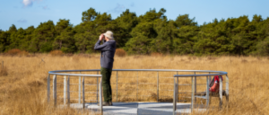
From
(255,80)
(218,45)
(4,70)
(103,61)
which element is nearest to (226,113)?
(103,61)

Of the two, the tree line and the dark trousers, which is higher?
the tree line

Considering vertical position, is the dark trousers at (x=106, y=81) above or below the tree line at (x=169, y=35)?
below

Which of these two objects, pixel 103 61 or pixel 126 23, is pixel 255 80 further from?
pixel 126 23

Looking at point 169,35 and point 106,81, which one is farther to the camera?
point 169,35

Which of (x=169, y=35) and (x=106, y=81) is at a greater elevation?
(x=169, y=35)

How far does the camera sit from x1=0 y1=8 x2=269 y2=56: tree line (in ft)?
129

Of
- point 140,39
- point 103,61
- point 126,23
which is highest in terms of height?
point 126,23

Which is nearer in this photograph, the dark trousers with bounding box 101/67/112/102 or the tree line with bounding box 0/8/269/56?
the dark trousers with bounding box 101/67/112/102

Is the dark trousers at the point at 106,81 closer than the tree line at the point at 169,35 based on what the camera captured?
Yes

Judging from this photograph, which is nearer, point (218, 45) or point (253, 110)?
point (253, 110)

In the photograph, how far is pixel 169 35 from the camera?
140ft

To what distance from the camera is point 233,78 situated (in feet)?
41.9

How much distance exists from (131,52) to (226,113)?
36.2 meters

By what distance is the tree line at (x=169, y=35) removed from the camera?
3925cm
